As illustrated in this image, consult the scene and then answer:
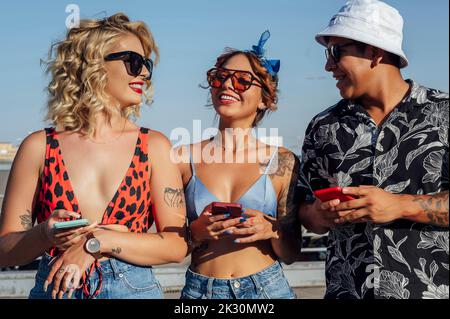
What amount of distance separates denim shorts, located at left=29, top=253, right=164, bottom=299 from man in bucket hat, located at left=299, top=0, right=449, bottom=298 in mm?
1060

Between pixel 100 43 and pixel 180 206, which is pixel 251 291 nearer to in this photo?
pixel 180 206

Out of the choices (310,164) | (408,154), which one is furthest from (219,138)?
(408,154)

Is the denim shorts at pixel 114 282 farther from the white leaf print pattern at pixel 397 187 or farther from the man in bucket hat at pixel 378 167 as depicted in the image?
the white leaf print pattern at pixel 397 187

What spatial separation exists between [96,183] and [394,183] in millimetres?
1614

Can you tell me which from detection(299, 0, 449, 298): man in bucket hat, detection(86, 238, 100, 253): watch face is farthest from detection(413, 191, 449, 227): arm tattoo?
detection(86, 238, 100, 253): watch face

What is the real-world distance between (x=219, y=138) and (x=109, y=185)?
45.9 inches

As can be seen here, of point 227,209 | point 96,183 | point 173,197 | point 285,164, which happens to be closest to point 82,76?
Answer: point 96,183

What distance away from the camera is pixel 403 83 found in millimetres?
4020

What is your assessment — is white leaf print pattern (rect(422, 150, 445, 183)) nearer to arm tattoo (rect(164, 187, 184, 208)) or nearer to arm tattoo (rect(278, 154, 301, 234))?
arm tattoo (rect(278, 154, 301, 234))

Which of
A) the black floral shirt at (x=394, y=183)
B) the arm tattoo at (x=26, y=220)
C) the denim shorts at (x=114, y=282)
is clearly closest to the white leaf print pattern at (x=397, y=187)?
the black floral shirt at (x=394, y=183)

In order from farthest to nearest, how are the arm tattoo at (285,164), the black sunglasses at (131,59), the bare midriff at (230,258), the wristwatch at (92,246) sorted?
the arm tattoo at (285,164) < the bare midriff at (230,258) < the black sunglasses at (131,59) < the wristwatch at (92,246)

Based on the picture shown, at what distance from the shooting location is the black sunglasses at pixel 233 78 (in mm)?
4547

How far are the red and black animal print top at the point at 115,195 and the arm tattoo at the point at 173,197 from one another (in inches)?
4.0

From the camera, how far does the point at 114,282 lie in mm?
3600
